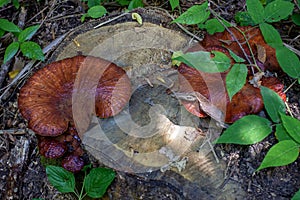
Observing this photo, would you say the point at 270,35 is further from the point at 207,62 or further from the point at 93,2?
the point at 93,2

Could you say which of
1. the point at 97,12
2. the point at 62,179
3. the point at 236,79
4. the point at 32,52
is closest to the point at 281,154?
the point at 236,79

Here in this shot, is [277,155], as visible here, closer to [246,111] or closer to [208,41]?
[246,111]

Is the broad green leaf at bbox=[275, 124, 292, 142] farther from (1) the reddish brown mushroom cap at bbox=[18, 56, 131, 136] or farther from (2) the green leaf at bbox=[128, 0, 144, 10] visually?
→ (2) the green leaf at bbox=[128, 0, 144, 10]

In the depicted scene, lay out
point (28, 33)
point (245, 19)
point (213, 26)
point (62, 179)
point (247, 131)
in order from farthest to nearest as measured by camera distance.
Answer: point (28, 33), point (245, 19), point (213, 26), point (62, 179), point (247, 131)

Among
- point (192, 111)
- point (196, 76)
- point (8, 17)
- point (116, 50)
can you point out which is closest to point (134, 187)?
point (192, 111)

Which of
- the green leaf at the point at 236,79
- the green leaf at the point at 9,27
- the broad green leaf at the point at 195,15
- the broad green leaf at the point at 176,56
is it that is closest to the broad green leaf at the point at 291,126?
the green leaf at the point at 236,79

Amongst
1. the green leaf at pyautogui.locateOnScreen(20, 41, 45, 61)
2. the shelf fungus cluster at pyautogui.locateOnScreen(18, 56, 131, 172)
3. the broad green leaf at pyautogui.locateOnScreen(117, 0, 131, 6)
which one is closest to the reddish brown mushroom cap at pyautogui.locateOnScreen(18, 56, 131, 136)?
the shelf fungus cluster at pyautogui.locateOnScreen(18, 56, 131, 172)

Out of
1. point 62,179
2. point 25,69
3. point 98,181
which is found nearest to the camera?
point 98,181
